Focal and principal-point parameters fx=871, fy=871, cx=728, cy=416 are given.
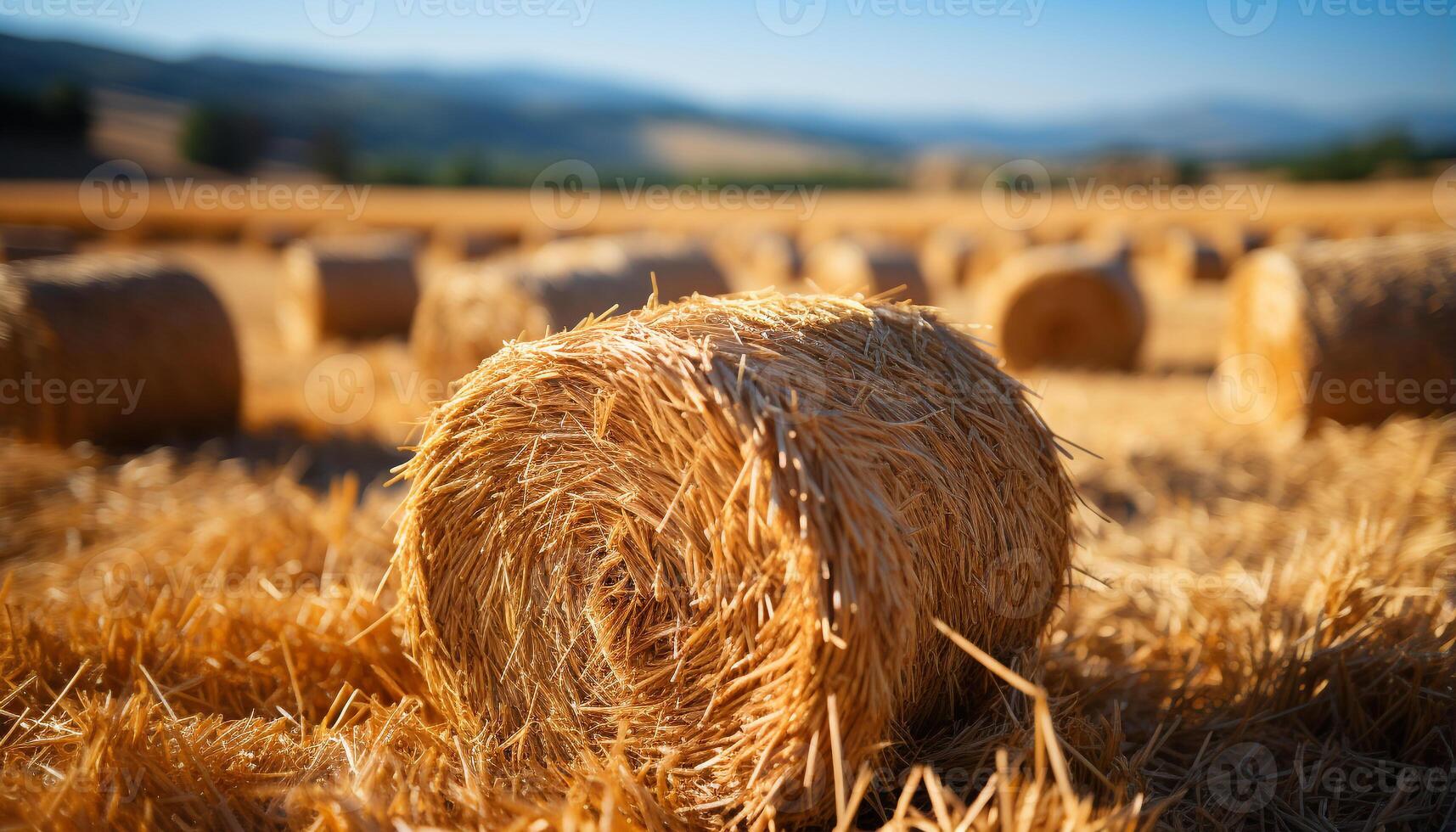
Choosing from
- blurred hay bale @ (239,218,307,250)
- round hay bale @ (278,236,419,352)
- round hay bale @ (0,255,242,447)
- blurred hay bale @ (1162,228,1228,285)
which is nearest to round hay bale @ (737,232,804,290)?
round hay bale @ (278,236,419,352)

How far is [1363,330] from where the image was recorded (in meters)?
5.67

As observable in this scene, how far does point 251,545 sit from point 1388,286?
6.84 metres

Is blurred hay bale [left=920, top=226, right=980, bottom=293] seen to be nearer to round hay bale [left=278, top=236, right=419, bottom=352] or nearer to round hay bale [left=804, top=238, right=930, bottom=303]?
round hay bale [left=804, top=238, right=930, bottom=303]

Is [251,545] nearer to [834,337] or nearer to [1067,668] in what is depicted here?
[834,337]

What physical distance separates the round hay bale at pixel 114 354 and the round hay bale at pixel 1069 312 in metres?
7.47

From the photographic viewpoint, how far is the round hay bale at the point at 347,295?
1120cm

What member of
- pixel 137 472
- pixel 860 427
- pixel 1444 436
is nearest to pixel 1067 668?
pixel 860 427

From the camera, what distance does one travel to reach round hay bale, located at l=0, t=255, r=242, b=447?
5445 mm

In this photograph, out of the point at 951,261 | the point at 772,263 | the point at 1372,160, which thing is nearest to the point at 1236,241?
the point at 951,261

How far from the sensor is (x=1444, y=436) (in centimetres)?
511

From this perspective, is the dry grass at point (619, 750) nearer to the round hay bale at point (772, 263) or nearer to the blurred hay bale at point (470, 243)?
the round hay bale at point (772, 263)

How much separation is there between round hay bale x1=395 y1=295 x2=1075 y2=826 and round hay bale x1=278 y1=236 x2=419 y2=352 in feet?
32.1

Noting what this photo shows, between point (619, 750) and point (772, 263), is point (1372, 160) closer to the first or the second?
point (772, 263)

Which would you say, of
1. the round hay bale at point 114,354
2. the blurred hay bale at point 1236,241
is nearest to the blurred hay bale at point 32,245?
the round hay bale at point 114,354
